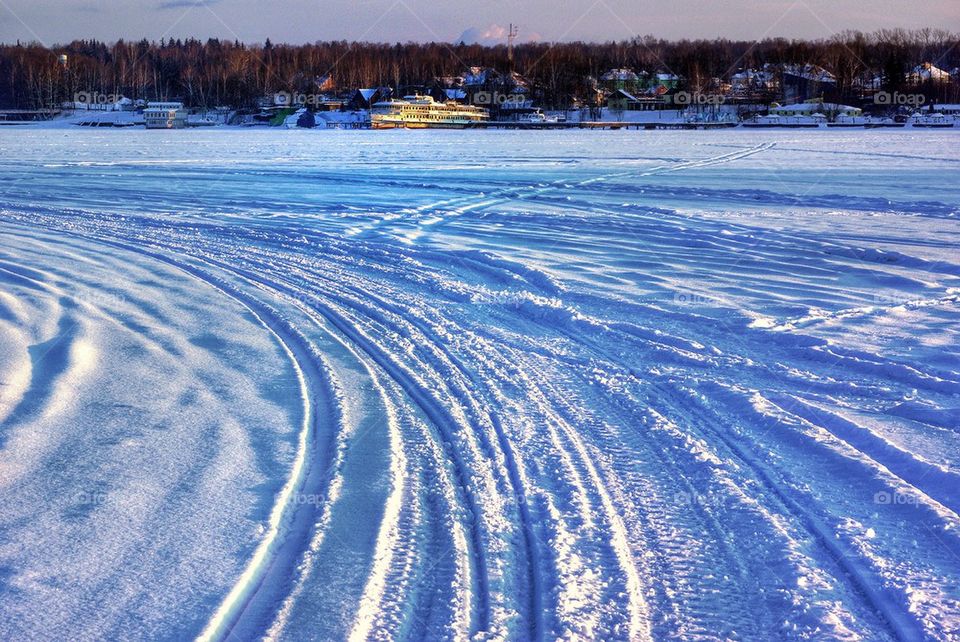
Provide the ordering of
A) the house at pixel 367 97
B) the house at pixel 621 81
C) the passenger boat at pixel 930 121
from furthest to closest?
the house at pixel 621 81
the house at pixel 367 97
the passenger boat at pixel 930 121

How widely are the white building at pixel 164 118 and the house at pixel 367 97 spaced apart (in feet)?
56.6

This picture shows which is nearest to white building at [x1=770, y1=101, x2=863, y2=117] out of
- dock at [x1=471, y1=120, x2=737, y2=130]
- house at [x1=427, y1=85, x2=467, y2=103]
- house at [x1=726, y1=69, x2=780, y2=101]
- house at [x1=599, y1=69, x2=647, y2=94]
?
house at [x1=726, y1=69, x2=780, y2=101]

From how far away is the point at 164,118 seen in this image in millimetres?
89625

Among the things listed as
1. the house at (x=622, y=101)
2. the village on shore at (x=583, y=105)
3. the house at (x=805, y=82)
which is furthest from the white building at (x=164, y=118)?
the house at (x=805, y=82)

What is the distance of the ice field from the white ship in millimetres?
73104

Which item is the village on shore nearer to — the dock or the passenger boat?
the dock

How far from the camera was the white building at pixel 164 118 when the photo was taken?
288 feet

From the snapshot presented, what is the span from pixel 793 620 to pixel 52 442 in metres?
2.94

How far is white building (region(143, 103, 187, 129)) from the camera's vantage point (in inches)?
3457

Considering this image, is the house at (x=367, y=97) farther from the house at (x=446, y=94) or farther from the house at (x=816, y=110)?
the house at (x=816, y=110)

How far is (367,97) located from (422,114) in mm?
9951

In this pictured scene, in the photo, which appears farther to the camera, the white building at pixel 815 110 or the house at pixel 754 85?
the house at pixel 754 85

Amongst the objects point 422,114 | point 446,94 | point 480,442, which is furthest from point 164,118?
point 480,442

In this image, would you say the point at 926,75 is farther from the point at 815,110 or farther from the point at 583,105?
the point at 583,105
